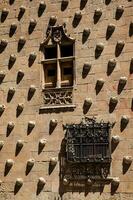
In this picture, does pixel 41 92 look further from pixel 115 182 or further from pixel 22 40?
pixel 115 182

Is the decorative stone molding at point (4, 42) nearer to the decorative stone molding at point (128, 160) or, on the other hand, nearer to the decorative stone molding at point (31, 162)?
the decorative stone molding at point (31, 162)

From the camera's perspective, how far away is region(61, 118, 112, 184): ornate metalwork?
1116cm

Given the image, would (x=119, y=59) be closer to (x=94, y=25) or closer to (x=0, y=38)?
(x=94, y=25)

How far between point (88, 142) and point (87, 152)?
19 centimetres

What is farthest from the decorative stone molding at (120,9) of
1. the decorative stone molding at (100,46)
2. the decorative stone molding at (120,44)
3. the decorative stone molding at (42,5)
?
the decorative stone molding at (42,5)

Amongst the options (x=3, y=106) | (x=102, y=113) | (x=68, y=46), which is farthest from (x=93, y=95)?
(x=3, y=106)

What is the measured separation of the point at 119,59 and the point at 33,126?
2.19 meters

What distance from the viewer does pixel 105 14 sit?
1186 centimetres

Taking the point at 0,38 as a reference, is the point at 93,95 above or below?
below

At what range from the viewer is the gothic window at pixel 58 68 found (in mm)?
11836

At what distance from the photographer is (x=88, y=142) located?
A: 11352 millimetres

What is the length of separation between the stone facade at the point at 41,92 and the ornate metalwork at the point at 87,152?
0.14 metres

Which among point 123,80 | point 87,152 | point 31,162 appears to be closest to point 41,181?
point 31,162

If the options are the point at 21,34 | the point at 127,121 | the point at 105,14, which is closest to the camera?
the point at 127,121
